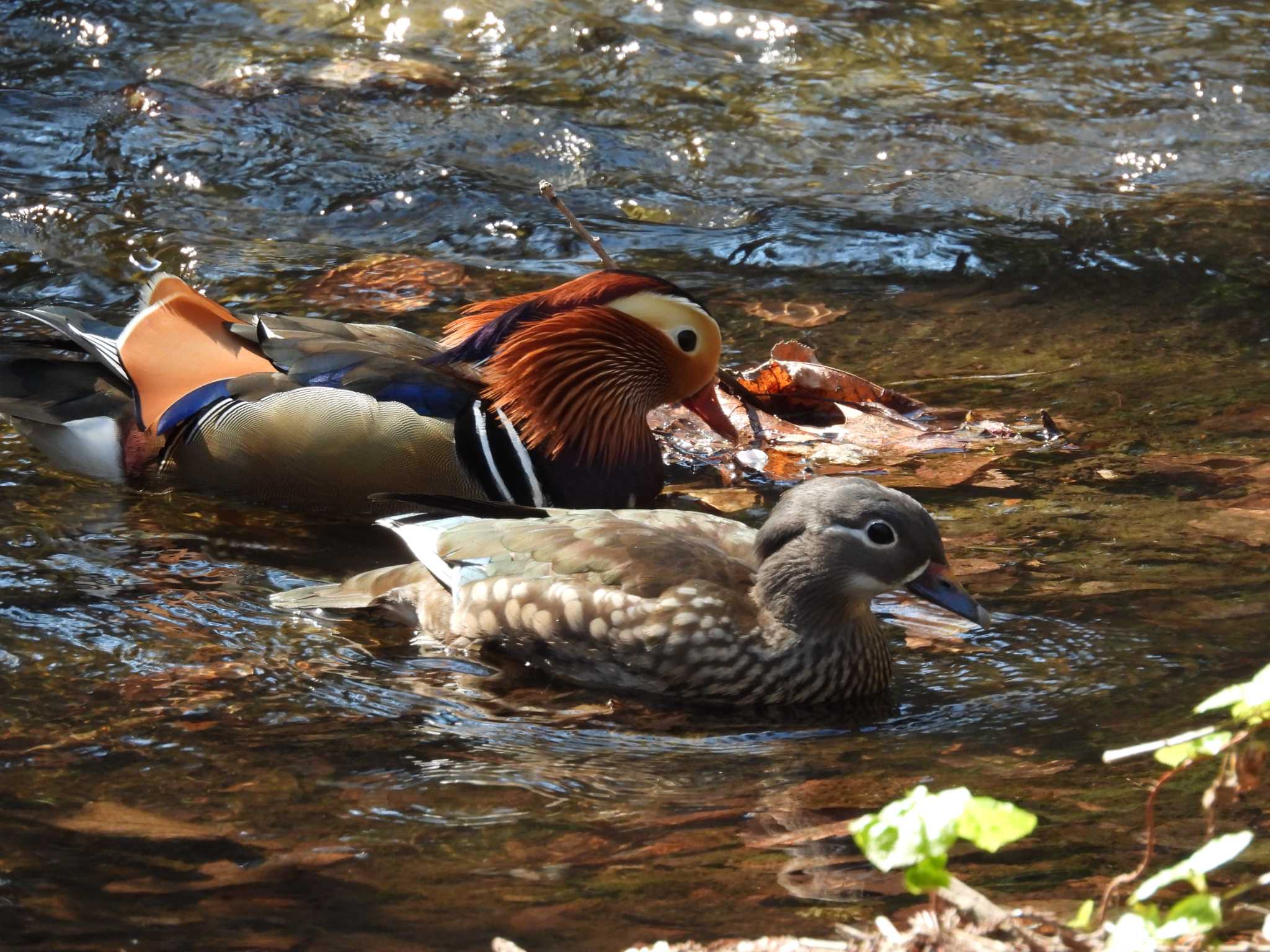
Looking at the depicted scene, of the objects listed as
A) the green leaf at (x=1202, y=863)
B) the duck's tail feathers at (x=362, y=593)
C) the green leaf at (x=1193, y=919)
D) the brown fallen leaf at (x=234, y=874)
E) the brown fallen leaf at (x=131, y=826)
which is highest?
the green leaf at (x=1202, y=863)

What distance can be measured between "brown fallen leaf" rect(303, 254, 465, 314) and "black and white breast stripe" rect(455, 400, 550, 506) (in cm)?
184

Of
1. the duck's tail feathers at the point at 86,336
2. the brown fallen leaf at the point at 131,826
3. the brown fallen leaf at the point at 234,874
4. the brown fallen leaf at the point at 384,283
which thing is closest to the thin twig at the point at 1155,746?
the brown fallen leaf at the point at 234,874

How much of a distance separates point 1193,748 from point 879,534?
6.80 ft

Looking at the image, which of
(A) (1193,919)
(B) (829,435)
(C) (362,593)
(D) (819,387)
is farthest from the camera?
(D) (819,387)

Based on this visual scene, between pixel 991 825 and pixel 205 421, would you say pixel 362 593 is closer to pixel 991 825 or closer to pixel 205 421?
pixel 205 421

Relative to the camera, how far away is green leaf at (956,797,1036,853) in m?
2.22

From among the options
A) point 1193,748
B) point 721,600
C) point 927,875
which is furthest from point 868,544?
point 927,875

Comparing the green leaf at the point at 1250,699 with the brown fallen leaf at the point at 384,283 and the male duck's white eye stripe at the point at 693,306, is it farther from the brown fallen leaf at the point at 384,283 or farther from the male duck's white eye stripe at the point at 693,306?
the brown fallen leaf at the point at 384,283

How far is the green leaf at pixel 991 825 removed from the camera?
2.22 metres

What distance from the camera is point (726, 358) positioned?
7.05 meters

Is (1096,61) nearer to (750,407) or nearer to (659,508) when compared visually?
(750,407)

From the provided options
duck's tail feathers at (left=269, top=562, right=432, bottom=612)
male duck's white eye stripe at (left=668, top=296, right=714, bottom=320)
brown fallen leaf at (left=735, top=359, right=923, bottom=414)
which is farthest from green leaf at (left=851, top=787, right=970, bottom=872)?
brown fallen leaf at (left=735, top=359, right=923, bottom=414)

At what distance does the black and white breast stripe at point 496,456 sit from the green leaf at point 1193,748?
11.9 feet

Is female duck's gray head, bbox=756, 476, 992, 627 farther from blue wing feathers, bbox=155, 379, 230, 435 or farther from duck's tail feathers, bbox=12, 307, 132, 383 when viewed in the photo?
duck's tail feathers, bbox=12, 307, 132, 383
